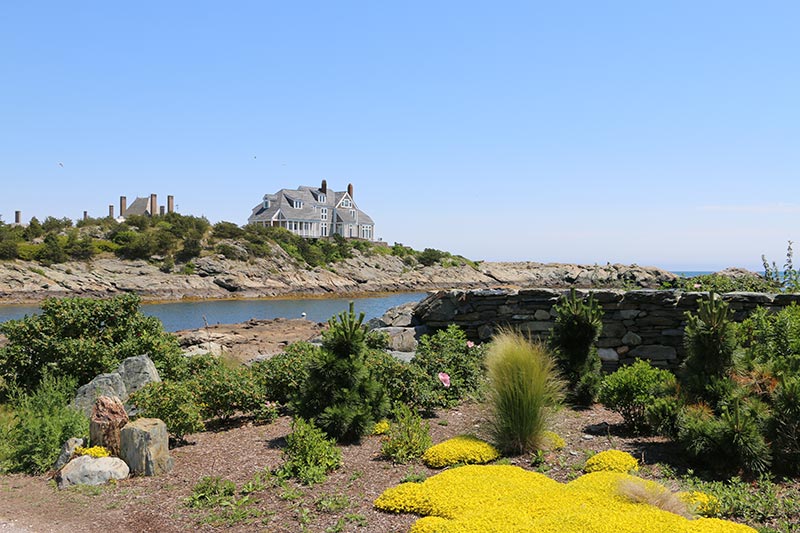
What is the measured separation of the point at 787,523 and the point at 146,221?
56188mm

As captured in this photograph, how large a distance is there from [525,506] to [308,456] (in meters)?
2.24

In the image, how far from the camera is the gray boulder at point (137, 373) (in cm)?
901

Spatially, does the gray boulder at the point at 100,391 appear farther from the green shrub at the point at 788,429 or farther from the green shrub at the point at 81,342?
the green shrub at the point at 788,429

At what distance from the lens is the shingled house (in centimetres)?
7581

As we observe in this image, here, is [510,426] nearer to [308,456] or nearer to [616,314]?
[308,456]

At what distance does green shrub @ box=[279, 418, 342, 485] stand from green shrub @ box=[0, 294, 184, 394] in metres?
3.84

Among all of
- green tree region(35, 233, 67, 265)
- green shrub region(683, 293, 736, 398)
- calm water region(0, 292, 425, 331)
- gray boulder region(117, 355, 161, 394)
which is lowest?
calm water region(0, 292, 425, 331)

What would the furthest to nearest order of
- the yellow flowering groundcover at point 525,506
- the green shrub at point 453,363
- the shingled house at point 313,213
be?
the shingled house at point 313,213 < the green shrub at point 453,363 < the yellow flowering groundcover at point 525,506

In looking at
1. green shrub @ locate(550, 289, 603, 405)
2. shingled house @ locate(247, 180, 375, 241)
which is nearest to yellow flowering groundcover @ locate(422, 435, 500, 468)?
green shrub @ locate(550, 289, 603, 405)

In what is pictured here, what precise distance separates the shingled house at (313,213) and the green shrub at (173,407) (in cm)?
6704

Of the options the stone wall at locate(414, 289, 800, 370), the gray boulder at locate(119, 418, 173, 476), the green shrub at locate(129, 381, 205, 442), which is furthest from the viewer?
the stone wall at locate(414, 289, 800, 370)

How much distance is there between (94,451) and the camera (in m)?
6.66

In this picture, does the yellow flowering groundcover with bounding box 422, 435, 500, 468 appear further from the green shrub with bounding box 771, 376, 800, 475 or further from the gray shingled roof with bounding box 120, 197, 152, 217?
the gray shingled roof with bounding box 120, 197, 152, 217

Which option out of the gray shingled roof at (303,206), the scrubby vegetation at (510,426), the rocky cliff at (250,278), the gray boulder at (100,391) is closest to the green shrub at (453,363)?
the scrubby vegetation at (510,426)
